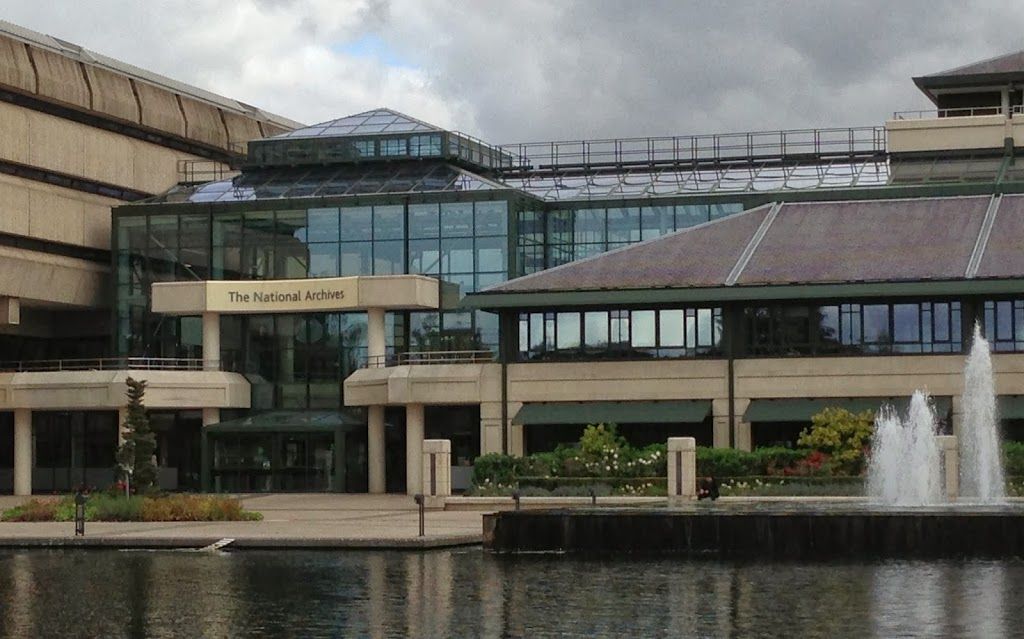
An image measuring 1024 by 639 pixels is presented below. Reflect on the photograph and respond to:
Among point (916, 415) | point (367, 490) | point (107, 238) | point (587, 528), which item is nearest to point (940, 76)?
point (916, 415)

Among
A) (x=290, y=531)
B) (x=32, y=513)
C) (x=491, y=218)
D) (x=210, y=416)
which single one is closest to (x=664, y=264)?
(x=491, y=218)

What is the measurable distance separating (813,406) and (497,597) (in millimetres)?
34932

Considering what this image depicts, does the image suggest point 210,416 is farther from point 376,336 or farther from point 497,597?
point 497,597

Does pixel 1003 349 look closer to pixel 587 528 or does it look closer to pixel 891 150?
pixel 891 150

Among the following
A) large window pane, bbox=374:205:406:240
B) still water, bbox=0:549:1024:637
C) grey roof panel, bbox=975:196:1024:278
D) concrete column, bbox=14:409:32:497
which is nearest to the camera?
still water, bbox=0:549:1024:637

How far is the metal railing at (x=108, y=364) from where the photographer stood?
8244cm

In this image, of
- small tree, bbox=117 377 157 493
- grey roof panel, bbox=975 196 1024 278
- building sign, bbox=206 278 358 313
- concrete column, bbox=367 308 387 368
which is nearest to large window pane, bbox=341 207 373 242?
building sign, bbox=206 278 358 313

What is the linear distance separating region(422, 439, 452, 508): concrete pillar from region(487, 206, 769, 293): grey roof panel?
37.6ft

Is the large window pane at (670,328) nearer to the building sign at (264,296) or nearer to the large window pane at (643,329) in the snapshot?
the large window pane at (643,329)

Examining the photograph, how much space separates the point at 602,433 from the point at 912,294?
39.3 ft

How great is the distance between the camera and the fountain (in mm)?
56250

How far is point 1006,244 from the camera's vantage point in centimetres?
7025

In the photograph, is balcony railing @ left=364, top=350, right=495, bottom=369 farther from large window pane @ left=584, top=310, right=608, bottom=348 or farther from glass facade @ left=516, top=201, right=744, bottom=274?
large window pane @ left=584, top=310, right=608, bottom=348

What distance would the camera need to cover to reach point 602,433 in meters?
69.2
